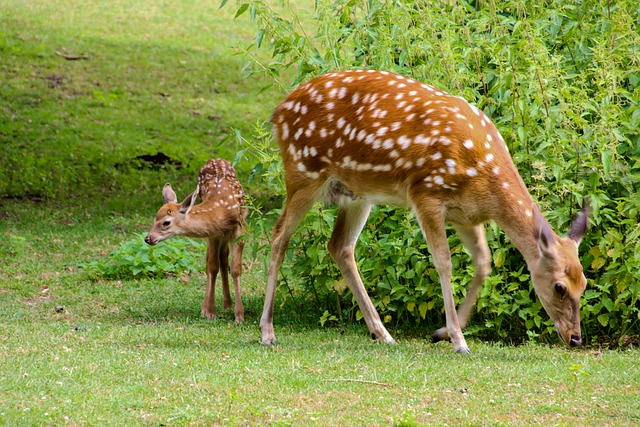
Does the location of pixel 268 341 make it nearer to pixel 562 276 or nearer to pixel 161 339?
pixel 161 339

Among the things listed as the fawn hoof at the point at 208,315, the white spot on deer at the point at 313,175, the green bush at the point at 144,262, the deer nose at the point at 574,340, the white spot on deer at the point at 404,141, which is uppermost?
the white spot on deer at the point at 404,141

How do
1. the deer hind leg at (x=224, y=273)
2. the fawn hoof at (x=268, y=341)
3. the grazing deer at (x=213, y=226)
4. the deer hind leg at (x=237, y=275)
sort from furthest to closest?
the deer hind leg at (x=224, y=273) → the grazing deer at (x=213, y=226) → the deer hind leg at (x=237, y=275) → the fawn hoof at (x=268, y=341)

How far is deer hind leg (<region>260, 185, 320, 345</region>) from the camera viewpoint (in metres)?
7.30

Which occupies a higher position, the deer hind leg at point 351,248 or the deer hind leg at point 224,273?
the deer hind leg at point 351,248

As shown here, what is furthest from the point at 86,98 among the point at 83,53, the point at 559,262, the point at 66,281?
the point at 559,262

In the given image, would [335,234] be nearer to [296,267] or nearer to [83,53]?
[296,267]

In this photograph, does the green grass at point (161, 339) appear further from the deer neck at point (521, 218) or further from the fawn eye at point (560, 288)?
the deer neck at point (521, 218)

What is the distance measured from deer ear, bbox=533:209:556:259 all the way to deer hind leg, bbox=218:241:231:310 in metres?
3.39

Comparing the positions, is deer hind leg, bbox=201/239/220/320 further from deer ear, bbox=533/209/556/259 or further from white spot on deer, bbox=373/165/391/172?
deer ear, bbox=533/209/556/259

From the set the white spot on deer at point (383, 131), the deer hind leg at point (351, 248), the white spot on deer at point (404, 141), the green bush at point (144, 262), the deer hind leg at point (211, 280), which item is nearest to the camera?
the white spot on deer at point (404, 141)

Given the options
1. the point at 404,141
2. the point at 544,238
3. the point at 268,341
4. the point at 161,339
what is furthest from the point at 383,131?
the point at 161,339

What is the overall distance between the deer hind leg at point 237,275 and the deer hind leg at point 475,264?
6.50 feet

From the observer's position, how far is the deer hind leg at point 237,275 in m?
8.43

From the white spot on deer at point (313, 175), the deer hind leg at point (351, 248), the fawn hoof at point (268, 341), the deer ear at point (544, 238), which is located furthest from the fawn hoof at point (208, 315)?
the deer ear at point (544, 238)
